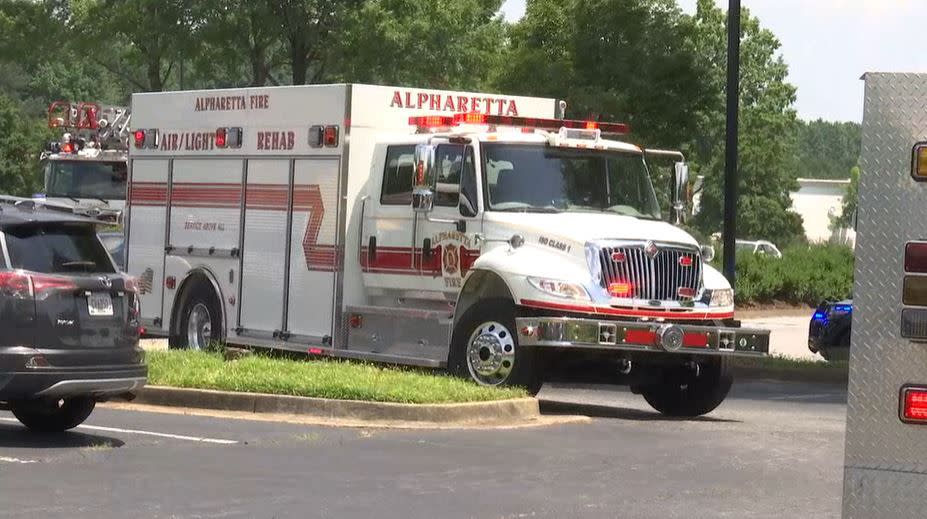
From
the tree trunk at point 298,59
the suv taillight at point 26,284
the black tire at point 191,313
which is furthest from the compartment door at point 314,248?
the tree trunk at point 298,59

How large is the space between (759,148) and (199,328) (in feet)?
173

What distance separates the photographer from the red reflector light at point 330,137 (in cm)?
1738

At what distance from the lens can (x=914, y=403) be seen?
682 cm

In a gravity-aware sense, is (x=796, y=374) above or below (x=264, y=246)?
below

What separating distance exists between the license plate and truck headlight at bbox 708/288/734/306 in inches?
229

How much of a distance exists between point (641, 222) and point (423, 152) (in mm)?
2171

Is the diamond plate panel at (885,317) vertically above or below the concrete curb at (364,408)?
above

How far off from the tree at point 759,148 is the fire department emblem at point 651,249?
112ft

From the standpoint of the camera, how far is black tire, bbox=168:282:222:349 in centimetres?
1920

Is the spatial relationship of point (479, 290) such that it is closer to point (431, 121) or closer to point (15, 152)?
point (431, 121)

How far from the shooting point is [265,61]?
134 feet

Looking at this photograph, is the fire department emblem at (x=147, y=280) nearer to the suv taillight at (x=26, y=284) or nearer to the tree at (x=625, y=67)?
the suv taillight at (x=26, y=284)

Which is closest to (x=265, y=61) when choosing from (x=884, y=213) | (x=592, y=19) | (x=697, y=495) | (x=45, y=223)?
(x=592, y=19)

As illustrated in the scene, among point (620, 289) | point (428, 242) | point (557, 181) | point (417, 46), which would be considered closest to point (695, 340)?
point (620, 289)
